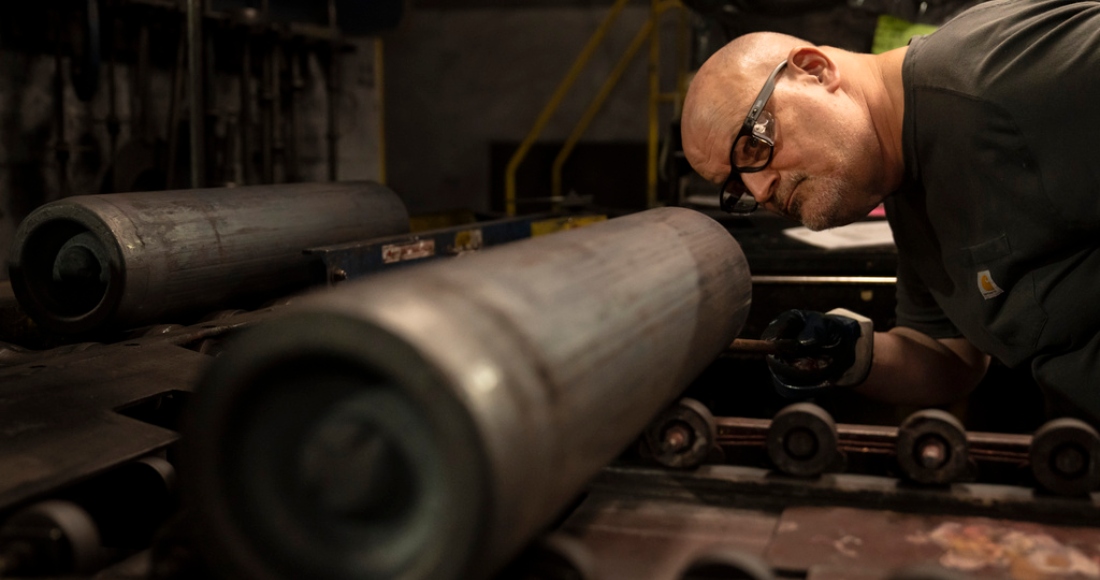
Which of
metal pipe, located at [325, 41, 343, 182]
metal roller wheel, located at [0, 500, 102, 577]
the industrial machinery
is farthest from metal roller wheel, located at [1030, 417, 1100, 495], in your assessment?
metal pipe, located at [325, 41, 343, 182]

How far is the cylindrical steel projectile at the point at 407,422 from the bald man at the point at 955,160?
3.27 ft

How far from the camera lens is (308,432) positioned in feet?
3.18

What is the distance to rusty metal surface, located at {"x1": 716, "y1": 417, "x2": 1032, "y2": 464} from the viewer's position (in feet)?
5.13

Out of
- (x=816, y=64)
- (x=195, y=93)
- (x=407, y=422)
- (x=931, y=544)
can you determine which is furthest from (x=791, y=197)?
(x=195, y=93)

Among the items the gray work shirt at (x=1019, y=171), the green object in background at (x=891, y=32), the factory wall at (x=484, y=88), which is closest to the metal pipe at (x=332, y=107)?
the factory wall at (x=484, y=88)

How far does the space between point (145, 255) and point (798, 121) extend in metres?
1.52

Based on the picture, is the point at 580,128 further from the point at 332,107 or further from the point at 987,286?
the point at 987,286

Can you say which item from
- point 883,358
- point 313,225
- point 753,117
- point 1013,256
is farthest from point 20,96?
point 1013,256

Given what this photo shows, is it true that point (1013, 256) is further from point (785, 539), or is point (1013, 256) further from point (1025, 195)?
point (785, 539)

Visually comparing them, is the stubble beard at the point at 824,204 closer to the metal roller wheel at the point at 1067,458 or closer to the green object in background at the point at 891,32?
the metal roller wheel at the point at 1067,458

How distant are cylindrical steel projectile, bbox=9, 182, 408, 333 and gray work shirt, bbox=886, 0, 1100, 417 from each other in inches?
65.4

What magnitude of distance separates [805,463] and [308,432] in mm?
874

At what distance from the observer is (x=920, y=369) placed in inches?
88.7

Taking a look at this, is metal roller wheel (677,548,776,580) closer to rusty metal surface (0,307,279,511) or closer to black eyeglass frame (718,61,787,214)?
rusty metal surface (0,307,279,511)
